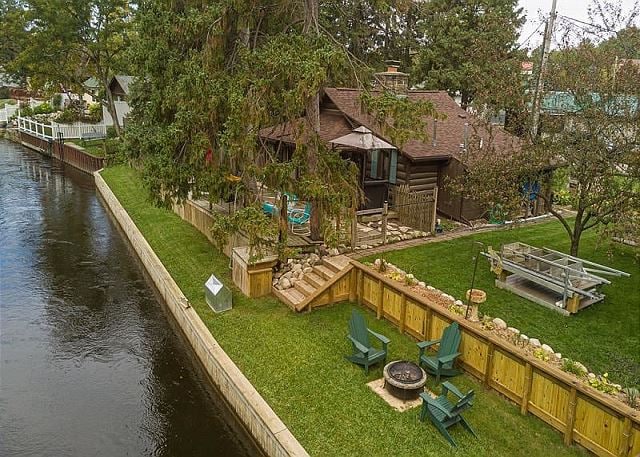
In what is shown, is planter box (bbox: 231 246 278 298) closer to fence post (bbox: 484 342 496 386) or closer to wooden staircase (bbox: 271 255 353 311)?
wooden staircase (bbox: 271 255 353 311)

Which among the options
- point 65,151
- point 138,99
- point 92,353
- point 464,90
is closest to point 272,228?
point 92,353

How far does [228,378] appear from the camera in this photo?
407 inches

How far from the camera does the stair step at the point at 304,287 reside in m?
13.4

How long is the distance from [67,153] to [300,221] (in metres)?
28.7

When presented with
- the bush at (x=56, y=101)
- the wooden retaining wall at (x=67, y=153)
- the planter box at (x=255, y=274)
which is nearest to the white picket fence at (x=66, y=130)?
the wooden retaining wall at (x=67, y=153)

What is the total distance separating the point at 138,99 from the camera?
23.5 metres

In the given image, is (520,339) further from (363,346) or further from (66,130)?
(66,130)

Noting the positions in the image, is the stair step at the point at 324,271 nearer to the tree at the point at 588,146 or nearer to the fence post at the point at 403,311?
the fence post at the point at 403,311

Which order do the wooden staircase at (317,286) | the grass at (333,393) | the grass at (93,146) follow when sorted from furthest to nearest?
1. the grass at (93,146)
2. the wooden staircase at (317,286)
3. the grass at (333,393)

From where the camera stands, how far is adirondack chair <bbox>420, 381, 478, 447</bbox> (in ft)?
27.3

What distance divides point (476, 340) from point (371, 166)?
34.3ft

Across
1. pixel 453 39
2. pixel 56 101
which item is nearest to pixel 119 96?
pixel 56 101

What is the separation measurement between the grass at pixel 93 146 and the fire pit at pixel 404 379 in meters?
30.6

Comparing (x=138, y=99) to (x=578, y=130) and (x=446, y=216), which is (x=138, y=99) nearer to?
(x=446, y=216)
